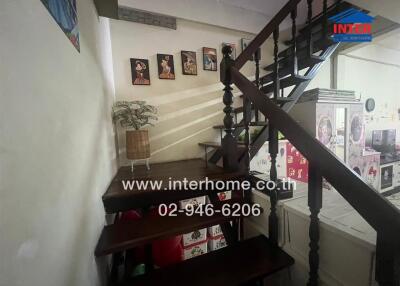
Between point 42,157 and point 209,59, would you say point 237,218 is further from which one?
point 209,59

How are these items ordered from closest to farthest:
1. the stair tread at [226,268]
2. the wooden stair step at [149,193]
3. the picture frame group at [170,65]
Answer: the stair tread at [226,268] < the wooden stair step at [149,193] < the picture frame group at [170,65]

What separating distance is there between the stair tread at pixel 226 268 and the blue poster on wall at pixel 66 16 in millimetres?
1121

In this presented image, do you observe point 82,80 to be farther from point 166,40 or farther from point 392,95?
point 392,95

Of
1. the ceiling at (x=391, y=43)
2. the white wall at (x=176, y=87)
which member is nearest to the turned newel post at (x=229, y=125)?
the white wall at (x=176, y=87)

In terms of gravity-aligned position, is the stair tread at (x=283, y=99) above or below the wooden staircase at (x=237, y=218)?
above

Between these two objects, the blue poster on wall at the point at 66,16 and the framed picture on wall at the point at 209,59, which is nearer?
the blue poster on wall at the point at 66,16

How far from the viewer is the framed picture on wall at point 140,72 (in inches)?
80.0

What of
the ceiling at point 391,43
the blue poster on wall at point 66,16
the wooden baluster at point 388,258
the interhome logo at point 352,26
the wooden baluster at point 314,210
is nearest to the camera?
the wooden baluster at point 388,258

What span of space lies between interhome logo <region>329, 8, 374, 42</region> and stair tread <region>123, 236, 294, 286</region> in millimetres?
1980

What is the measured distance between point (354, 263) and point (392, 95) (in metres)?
4.63

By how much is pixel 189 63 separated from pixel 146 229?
1.93 meters

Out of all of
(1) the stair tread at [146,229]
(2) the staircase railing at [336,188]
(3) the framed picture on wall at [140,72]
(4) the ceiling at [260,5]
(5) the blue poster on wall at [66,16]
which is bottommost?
(1) the stair tread at [146,229]

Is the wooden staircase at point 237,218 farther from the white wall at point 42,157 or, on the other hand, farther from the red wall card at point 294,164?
the red wall card at point 294,164

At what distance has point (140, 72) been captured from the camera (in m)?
2.06
